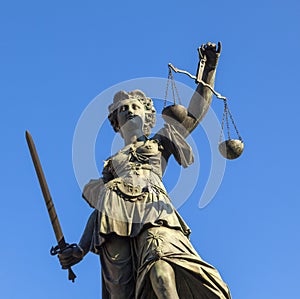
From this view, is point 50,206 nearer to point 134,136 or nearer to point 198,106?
point 134,136

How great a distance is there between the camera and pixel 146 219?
12.4 metres

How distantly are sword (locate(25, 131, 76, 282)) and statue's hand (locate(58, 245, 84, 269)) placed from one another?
0.05 meters

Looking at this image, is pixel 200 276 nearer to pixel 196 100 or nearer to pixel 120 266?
pixel 120 266

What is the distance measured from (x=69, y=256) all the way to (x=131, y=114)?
100 inches

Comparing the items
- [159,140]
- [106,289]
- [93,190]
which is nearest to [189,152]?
[159,140]

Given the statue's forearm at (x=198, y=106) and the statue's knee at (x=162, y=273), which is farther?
the statue's forearm at (x=198, y=106)

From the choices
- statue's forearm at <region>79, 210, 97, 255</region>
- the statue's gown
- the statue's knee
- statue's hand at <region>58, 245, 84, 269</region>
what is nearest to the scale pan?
the statue's gown

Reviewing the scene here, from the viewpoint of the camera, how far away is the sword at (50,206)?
12430mm

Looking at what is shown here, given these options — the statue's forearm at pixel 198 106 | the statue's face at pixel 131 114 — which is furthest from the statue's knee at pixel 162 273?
the statue's face at pixel 131 114

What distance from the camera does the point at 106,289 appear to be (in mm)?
12672

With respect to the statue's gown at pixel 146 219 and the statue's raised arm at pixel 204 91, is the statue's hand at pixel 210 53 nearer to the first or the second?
the statue's raised arm at pixel 204 91

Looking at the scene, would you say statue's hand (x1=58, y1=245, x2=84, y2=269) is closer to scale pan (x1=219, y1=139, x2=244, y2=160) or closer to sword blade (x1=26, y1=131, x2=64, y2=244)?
sword blade (x1=26, y1=131, x2=64, y2=244)

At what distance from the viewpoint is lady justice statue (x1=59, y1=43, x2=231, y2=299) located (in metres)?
11.7

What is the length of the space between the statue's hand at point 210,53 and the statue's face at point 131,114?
3.95 feet
